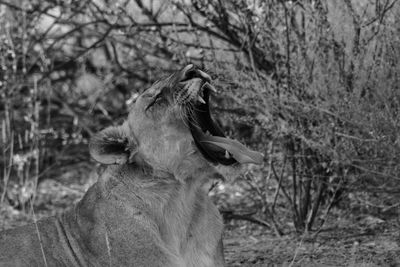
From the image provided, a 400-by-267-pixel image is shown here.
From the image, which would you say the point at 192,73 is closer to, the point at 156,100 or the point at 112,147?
the point at 156,100

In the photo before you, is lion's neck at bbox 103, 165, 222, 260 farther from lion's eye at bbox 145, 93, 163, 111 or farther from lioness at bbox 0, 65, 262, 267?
lion's eye at bbox 145, 93, 163, 111

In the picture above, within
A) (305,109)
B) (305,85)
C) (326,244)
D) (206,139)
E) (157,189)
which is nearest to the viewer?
(157,189)

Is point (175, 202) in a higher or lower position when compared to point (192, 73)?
lower

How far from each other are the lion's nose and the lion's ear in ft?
1.41

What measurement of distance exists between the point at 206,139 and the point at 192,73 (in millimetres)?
341

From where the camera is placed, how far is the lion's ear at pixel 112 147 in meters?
3.63

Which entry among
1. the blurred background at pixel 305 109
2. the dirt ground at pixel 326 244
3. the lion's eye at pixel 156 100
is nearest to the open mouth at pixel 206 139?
the lion's eye at pixel 156 100

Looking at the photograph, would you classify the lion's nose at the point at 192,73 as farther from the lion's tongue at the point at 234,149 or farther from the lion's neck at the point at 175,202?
the lion's neck at the point at 175,202

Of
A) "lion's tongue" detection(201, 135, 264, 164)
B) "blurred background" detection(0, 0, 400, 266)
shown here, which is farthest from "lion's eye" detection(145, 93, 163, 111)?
"blurred background" detection(0, 0, 400, 266)

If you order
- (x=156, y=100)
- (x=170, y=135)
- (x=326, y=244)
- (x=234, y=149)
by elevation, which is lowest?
(x=326, y=244)

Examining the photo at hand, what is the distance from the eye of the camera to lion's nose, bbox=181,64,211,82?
12.0ft

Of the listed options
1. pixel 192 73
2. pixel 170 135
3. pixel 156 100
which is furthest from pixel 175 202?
pixel 192 73

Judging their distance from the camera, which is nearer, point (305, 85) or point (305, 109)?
point (305, 109)

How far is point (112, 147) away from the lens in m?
3.69
